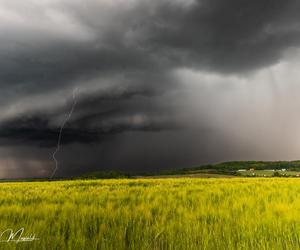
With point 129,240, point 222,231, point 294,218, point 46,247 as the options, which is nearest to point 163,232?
point 129,240

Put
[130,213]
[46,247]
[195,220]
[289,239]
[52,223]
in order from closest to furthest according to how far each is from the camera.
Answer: [46,247]
[289,239]
[52,223]
[195,220]
[130,213]

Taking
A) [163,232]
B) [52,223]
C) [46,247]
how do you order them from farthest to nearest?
[52,223], [163,232], [46,247]

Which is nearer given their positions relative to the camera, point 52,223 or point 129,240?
point 129,240

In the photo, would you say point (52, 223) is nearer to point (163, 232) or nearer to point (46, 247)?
point (46, 247)

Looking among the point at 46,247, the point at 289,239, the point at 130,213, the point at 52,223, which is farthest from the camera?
the point at 130,213

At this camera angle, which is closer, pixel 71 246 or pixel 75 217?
pixel 71 246

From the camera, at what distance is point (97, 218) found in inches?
195

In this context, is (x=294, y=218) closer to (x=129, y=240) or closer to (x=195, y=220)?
(x=195, y=220)

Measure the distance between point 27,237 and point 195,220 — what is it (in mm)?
2367

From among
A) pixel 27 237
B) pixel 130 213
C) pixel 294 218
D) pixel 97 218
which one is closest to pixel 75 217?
pixel 97 218

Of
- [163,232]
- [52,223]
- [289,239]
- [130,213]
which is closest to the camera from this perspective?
[289,239]

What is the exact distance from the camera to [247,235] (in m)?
4.02

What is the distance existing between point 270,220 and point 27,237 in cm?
336

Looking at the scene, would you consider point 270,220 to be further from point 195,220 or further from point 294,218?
point 195,220
